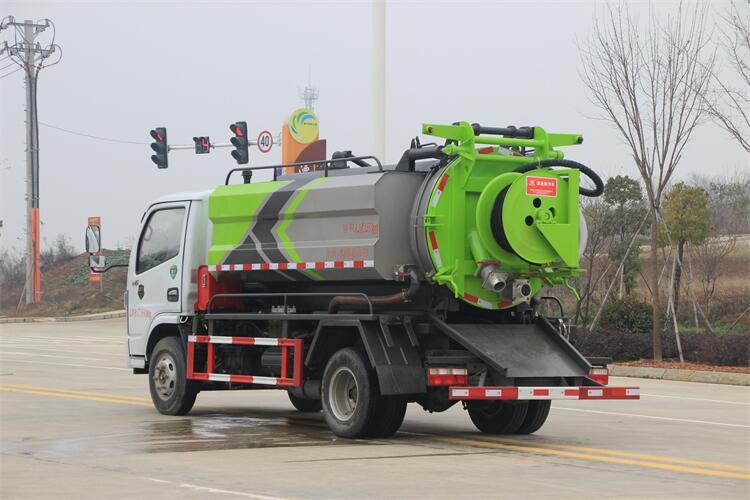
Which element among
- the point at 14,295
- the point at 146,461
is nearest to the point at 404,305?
the point at 146,461

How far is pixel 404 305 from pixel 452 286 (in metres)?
0.81

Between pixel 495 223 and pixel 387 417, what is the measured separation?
2304mm

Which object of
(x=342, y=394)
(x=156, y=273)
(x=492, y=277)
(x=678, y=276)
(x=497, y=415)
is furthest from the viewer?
(x=678, y=276)

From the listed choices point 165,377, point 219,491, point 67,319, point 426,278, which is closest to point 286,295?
point 426,278

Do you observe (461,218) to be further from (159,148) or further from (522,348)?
(159,148)

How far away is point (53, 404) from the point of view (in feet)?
56.7

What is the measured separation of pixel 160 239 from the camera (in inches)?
656

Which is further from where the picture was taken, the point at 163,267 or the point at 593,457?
the point at 163,267

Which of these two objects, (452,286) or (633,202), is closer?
(452,286)

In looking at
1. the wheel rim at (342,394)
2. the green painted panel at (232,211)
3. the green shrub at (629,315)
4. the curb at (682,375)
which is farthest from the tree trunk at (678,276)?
the wheel rim at (342,394)

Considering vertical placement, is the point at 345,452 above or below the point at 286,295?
below

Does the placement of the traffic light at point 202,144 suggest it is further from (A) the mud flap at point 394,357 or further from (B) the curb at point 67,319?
(A) the mud flap at point 394,357

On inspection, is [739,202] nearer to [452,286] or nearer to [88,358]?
[88,358]

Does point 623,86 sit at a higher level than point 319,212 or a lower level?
higher
